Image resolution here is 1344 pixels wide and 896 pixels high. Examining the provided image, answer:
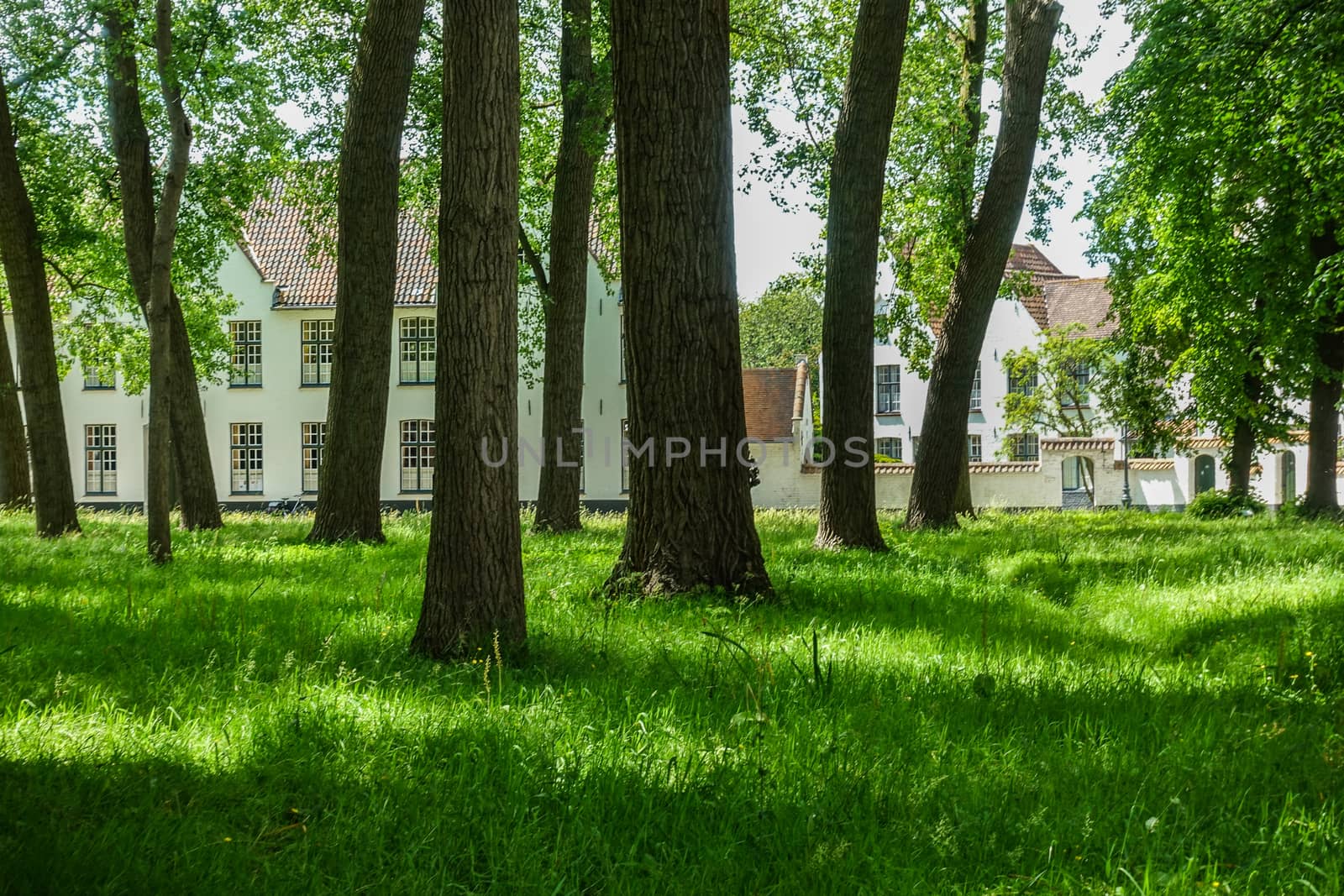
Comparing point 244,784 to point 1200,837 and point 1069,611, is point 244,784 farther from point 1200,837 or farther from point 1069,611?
point 1069,611

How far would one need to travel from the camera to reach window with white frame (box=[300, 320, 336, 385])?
124 feet

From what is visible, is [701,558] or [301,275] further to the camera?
[301,275]

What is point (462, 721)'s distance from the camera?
12.9ft

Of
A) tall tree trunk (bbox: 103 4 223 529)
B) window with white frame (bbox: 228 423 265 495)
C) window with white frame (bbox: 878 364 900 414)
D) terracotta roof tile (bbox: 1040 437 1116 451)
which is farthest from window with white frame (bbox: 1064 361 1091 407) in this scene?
tall tree trunk (bbox: 103 4 223 529)

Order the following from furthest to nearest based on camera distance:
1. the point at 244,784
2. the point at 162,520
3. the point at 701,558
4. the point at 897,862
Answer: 1. the point at 162,520
2. the point at 701,558
3. the point at 244,784
4. the point at 897,862

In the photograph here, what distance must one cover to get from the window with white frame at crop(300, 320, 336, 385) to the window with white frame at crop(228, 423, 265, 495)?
2.76 metres

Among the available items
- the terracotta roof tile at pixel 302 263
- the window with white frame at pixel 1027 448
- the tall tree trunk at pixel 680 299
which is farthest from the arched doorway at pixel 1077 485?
the tall tree trunk at pixel 680 299

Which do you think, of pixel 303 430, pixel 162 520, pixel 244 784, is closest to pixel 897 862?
pixel 244 784

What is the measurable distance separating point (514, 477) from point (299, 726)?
6.08 feet

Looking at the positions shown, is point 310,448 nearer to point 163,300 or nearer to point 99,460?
point 99,460

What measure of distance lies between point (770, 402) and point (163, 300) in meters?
33.4

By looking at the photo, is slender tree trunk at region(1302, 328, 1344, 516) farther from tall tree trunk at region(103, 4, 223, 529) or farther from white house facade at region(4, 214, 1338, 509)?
tall tree trunk at region(103, 4, 223, 529)

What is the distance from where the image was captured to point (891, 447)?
1966 inches

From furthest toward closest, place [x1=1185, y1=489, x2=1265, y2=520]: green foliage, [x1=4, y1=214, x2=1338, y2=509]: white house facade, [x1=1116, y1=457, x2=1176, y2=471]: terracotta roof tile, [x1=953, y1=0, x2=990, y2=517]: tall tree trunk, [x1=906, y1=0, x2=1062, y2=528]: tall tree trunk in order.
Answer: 1. [x1=1116, y1=457, x2=1176, y2=471]: terracotta roof tile
2. [x1=4, y1=214, x2=1338, y2=509]: white house facade
3. [x1=1185, y1=489, x2=1265, y2=520]: green foliage
4. [x1=953, y1=0, x2=990, y2=517]: tall tree trunk
5. [x1=906, y1=0, x2=1062, y2=528]: tall tree trunk
